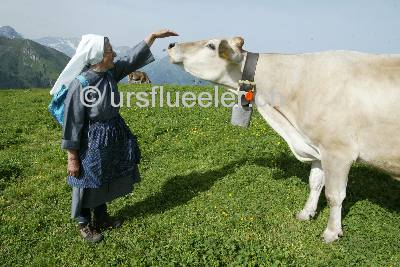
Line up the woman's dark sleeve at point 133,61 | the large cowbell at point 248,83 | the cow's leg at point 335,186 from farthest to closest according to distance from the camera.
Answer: the woman's dark sleeve at point 133,61
the large cowbell at point 248,83
the cow's leg at point 335,186

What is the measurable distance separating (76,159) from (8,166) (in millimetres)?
4004

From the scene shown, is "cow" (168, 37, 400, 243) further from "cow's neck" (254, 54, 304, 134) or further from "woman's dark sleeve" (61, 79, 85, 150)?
"woman's dark sleeve" (61, 79, 85, 150)

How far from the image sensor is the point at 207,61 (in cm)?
680

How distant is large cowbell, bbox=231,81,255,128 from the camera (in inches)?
263

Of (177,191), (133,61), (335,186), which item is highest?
(133,61)

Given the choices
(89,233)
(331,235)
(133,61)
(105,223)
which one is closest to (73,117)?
(133,61)

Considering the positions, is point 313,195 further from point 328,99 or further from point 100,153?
point 100,153

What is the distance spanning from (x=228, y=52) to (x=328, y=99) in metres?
1.64

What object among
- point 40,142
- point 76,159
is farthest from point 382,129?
point 40,142

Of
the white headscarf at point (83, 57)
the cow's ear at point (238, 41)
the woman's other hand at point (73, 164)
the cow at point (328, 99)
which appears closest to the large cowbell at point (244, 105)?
the cow at point (328, 99)

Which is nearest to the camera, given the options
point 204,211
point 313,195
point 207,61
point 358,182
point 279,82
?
point 279,82

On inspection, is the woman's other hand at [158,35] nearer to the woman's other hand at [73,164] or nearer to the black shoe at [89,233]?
the woman's other hand at [73,164]

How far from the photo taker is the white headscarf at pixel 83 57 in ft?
19.9

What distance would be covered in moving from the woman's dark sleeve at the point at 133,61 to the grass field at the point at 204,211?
2.55 meters
